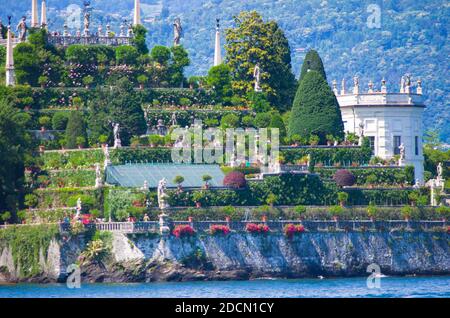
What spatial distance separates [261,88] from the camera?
16088 cm

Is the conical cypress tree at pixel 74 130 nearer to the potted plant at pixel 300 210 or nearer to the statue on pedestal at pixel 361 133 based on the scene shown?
the potted plant at pixel 300 210

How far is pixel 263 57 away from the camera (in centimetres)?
16250

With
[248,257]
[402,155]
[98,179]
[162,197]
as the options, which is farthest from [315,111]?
[98,179]

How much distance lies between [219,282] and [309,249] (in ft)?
23.4

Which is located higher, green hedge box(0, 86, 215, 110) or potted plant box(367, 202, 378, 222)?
green hedge box(0, 86, 215, 110)

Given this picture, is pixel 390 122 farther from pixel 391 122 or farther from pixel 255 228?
pixel 255 228

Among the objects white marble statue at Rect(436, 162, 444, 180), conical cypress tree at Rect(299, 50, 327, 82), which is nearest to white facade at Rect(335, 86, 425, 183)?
white marble statue at Rect(436, 162, 444, 180)

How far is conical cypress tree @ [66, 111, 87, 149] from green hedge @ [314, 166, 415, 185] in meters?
14.6

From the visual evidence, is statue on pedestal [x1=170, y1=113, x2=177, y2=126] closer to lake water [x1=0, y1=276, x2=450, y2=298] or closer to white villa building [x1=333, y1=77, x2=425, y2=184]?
white villa building [x1=333, y1=77, x2=425, y2=184]

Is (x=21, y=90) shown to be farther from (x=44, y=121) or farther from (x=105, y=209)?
(x=105, y=209)

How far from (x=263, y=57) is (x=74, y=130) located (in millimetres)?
18691

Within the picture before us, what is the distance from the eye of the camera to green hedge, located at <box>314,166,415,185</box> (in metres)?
150

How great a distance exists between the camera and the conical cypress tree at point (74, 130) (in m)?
149

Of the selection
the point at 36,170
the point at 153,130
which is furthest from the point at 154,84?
the point at 36,170
